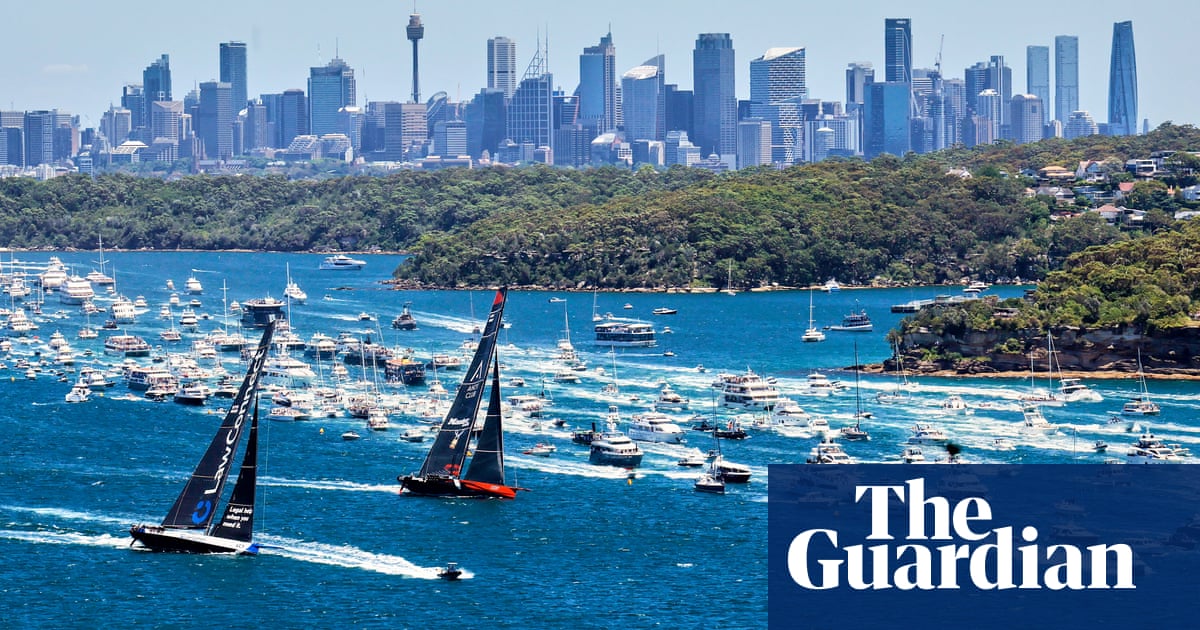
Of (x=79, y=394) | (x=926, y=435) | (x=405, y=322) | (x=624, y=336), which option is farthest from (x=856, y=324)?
(x=79, y=394)

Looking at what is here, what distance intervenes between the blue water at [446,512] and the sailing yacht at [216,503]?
0.61 m

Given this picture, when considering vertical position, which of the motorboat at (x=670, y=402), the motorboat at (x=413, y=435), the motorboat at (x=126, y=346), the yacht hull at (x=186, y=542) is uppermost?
the motorboat at (x=126, y=346)

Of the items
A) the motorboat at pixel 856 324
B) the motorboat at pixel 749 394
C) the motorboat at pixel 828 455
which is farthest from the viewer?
the motorboat at pixel 856 324

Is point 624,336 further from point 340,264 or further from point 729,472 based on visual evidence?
point 340,264

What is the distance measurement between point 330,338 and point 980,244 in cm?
6027

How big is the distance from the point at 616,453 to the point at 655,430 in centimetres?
441

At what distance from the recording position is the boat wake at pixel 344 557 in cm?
5075

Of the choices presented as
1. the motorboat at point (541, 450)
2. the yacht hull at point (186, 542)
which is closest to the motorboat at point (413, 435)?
the motorboat at point (541, 450)

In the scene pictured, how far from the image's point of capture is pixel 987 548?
4225 centimetres

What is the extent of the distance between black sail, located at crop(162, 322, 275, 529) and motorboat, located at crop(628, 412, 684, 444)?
19.4 m

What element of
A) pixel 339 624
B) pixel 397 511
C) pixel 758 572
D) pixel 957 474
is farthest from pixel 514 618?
pixel 957 474

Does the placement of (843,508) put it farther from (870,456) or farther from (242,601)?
(242,601)

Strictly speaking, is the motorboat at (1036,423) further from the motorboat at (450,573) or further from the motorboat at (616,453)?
the motorboat at (450,573)

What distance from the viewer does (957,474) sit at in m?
61.8
